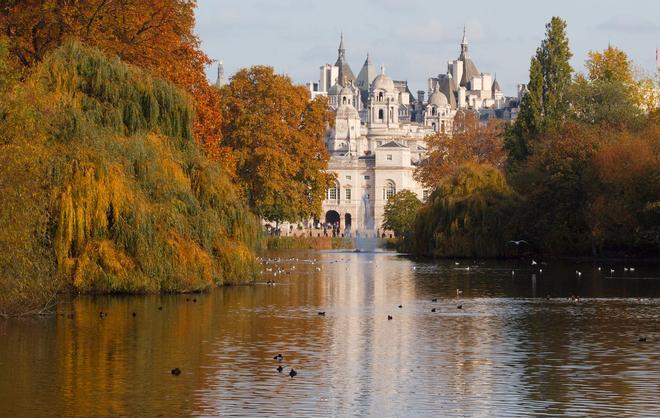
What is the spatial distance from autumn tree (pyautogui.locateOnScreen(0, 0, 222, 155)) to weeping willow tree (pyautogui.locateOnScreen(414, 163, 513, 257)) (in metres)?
18.5

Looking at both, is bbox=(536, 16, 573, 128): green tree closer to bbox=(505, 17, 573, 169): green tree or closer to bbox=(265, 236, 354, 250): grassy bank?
bbox=(505, 17, 573, 169): green tree

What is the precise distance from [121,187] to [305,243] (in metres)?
62.0

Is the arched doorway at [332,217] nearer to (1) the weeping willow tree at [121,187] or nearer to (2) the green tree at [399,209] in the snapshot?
(2) the green tree at [399,209]

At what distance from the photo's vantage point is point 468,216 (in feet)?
202

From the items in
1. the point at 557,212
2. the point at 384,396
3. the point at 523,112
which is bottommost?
the point at 384,396

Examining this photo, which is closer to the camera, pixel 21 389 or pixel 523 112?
pixel 21 389

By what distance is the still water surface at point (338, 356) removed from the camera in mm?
17406

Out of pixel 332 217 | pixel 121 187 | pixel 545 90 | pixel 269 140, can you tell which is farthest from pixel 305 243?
pixel 332 217

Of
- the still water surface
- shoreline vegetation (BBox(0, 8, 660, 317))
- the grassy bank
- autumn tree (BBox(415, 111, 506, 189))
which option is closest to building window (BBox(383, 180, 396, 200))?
autumn tree (BBox(415, 111, 506, 189))

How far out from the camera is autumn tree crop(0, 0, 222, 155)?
39.8 metres

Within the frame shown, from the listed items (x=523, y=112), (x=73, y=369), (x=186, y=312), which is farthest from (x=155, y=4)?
(x=523, y=112)

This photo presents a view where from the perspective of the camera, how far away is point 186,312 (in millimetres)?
28297

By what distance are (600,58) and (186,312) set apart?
58972 millimetres

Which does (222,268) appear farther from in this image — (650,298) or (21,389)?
(21,389)
